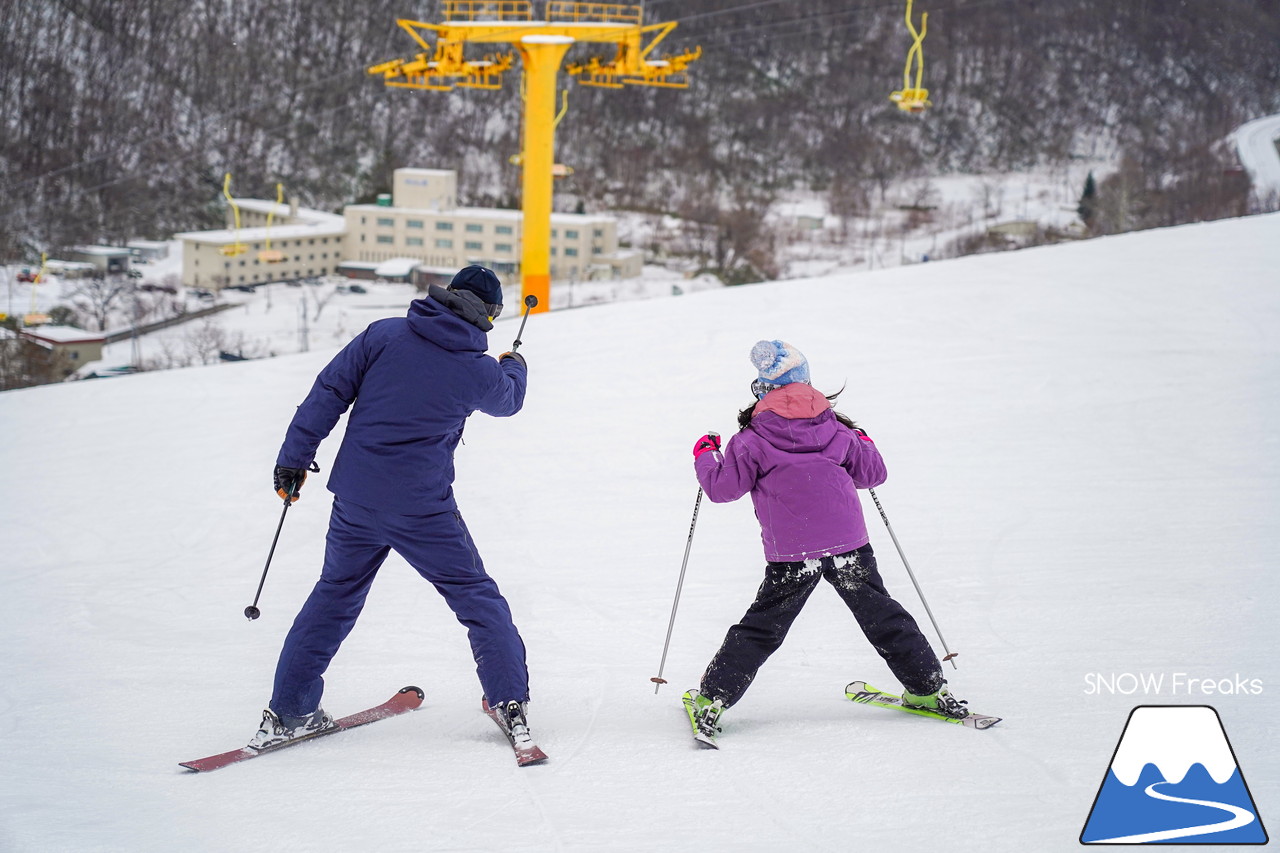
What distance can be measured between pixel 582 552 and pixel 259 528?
1.40 metres

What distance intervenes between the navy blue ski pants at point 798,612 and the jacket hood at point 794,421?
254 millimetres

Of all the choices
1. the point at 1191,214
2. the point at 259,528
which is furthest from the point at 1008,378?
the point at 1191,214

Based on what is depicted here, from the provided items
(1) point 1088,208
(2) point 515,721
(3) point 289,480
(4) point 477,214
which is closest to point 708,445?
(2) point 515,721

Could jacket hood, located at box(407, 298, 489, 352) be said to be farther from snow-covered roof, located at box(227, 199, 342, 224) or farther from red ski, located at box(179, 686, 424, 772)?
snow-covered roof, located at box(227, 199, 342, 224)

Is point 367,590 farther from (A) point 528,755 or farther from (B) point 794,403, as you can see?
(B) point 794,403

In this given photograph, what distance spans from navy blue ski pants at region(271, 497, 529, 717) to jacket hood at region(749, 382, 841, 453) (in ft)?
2.22

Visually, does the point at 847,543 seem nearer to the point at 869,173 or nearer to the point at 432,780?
the point at 432,780

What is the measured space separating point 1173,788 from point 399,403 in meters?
1.69

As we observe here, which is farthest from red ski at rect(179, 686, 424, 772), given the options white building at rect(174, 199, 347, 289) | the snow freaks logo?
white building at rect(174, 199, 347, 289)

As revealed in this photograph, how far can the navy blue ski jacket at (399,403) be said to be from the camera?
2.30m

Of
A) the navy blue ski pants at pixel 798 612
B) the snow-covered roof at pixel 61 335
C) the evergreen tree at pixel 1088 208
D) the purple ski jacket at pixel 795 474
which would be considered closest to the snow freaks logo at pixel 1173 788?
the navy blue ski pants at pixel 798 612

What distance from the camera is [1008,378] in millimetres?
6246

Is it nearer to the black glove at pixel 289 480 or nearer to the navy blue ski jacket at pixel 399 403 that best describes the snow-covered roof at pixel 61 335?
the black glove at pixel 289 480

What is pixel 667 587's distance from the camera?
145 inches
